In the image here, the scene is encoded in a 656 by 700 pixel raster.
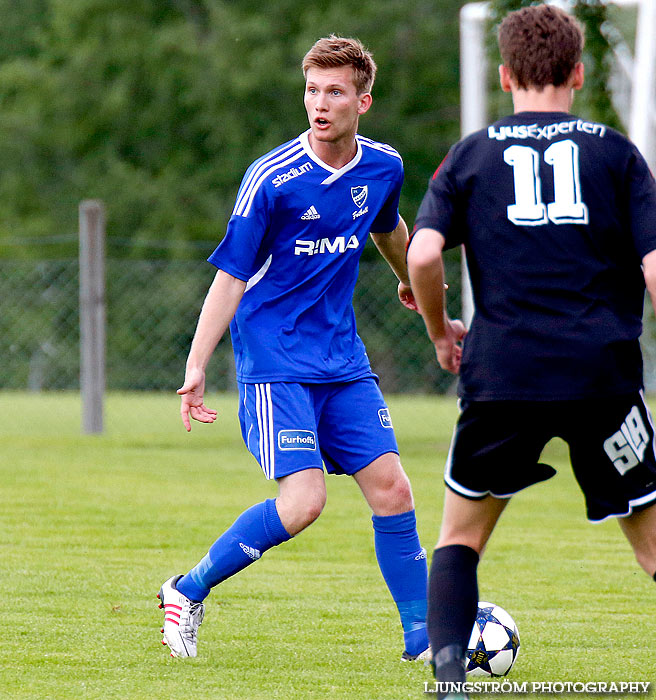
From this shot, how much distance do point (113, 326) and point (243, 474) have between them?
5831 millimetres

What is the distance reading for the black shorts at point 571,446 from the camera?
10.5 feet

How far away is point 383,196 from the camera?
4.46m

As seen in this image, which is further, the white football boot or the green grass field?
the white football boot

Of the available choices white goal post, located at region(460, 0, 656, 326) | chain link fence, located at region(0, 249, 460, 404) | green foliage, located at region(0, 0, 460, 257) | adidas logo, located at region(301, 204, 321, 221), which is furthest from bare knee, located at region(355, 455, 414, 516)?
green foliage, located at region(0, 0, 460, 257)

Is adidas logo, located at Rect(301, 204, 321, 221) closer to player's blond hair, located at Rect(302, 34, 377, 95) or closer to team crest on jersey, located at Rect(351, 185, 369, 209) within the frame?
team crest on jersey, located at Rect(351, 185, 369, 209)

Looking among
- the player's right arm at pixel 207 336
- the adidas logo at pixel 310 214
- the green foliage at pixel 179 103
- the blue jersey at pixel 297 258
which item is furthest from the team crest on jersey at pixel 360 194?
the green foliage at pixel 179 103

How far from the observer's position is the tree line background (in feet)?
105

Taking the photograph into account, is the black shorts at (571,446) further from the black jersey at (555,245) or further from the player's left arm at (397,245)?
the player's left arm at (397,245)

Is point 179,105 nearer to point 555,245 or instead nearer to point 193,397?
point 193,397

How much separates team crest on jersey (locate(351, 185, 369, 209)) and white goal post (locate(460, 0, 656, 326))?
6.41 meters

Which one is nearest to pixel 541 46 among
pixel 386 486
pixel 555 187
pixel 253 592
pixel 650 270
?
pixel 555 187

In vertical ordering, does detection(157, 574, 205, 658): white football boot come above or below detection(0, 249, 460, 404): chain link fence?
above

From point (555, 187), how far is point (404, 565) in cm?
171

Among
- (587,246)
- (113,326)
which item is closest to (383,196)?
(587,246)
